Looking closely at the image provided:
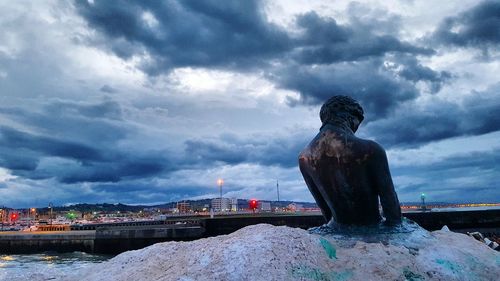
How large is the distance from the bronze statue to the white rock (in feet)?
1.63

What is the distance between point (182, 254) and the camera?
11.0 ft

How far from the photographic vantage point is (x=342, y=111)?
4.48 metres

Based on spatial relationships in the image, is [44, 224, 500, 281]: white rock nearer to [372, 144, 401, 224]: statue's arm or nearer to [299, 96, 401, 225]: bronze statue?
[372, 144, 401, 224]: statue's arm

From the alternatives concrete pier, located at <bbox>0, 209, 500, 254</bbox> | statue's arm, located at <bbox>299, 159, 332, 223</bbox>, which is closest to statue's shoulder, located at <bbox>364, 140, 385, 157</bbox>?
statue's arm, located at <bbox>299, 159, 332, 223</bbox>

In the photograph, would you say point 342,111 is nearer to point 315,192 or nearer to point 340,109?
point 340,109

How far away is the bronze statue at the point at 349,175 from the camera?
3982 mm

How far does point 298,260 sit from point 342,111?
2.17m

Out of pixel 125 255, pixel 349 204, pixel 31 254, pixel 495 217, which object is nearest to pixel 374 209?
pixel 349 204

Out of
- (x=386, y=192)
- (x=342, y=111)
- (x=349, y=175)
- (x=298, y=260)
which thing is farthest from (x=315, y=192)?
(x=298, y=260)

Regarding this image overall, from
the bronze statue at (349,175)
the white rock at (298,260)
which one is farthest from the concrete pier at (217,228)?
the white rock at (298,260)

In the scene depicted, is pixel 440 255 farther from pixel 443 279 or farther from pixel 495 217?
pixel 495 217

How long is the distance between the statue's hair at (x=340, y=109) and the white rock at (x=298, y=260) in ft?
4.49

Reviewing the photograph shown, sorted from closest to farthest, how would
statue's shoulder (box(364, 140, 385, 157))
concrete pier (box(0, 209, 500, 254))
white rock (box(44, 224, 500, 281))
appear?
white rock (box(44, 224, 500, 281)), statue's shoulder (box(364, 140, 385, 157)), concrete pier (box(0, 209, 500, 254))

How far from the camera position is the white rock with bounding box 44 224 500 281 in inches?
105
